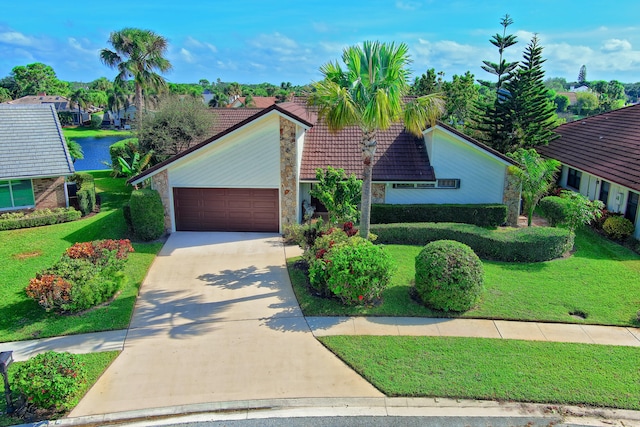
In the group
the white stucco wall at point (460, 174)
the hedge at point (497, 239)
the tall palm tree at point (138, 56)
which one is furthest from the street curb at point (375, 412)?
the tall palm tree at point (138, 56)

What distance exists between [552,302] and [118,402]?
10.7m

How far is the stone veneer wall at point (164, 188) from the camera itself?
18359 millimetres

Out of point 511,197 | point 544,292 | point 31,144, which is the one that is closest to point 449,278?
point 544,292

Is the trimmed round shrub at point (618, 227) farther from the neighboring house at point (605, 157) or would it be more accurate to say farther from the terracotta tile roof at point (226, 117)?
the terracotta tile roof at point (226, 117)

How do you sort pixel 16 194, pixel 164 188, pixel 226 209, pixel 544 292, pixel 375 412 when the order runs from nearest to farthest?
pixel 375 412, pixel 544 292, pixel 164 188, pixel 226 209, pixel 16 194

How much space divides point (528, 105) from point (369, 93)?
581 inches

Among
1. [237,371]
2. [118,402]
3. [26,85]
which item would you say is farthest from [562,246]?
[26,85]

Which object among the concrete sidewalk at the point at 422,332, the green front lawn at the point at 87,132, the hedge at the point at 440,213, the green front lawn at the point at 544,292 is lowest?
the concrete sidewalk at the point at 422,332

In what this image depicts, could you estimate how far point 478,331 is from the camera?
36.4 ft

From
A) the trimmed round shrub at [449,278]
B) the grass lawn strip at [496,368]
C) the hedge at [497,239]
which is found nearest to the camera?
the grass lawn strip at [496,368]

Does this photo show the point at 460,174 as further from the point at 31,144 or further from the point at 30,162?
the point at 31,144

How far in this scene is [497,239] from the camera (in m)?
15.5

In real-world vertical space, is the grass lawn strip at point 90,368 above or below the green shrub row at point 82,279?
below

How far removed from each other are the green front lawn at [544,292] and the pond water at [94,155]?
23616 millimetres
